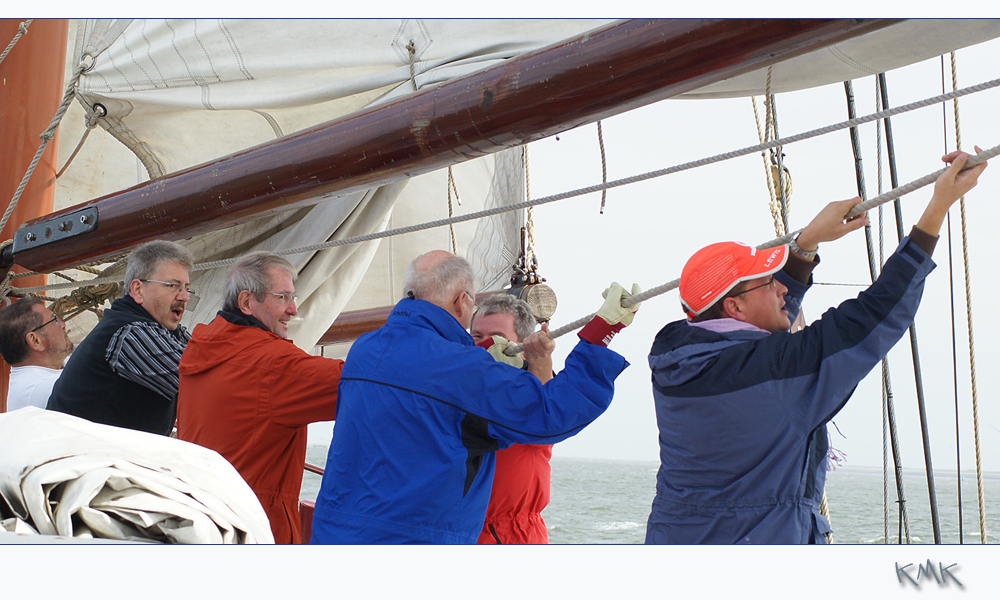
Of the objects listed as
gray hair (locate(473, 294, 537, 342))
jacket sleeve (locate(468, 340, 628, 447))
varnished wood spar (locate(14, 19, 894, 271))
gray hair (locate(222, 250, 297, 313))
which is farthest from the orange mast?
jacket sleeve (locate(468, 340, 628, 447))

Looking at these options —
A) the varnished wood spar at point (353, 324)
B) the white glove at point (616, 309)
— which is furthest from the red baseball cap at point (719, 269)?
the varnished wood spar at point (353, 324)

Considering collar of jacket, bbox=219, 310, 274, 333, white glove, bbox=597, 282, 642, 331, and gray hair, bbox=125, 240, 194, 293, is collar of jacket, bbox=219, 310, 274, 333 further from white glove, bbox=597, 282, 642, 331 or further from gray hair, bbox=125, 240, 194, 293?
white glove, bbox=597, 282, 642, 331

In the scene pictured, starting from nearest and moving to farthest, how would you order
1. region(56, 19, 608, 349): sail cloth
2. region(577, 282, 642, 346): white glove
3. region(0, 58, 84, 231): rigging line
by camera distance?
region(577, 282, 642, 346): white glove → region(56, 19, 608, 349): sail cloth → region(0, 58, 84, 231): rigging line

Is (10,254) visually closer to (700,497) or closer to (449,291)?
(449,291)

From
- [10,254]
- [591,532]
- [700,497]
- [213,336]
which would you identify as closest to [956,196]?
[700,497]

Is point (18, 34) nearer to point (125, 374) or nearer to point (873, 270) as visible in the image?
point (125, 374)

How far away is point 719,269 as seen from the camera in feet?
5.58

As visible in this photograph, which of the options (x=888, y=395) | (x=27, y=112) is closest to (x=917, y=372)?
(x=888, y=395)

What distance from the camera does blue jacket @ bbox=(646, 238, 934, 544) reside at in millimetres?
1422

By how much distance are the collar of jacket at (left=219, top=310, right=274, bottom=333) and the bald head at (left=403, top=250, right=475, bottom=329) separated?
470 millimetres

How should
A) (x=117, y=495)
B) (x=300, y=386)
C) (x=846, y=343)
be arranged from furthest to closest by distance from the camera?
(x=300, y=386), (x=846, y=343), (x=117, y=495)

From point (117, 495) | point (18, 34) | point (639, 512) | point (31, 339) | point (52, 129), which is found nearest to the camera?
point (117, 495)

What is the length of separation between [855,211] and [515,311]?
3.92ft

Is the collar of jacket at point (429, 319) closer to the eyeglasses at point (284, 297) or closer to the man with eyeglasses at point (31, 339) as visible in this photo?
the eyeglasses at point (284, 297)
